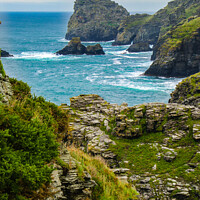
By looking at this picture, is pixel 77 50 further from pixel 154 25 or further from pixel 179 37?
pixel 154 25

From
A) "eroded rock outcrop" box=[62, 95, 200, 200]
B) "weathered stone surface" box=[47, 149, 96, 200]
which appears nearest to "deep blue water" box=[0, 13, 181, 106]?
"eroded rock outcrop" box=[62, 95, 200, 200]

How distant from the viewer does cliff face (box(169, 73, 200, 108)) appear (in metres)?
38.4

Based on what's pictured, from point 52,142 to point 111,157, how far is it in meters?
15.5

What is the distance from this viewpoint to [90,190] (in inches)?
373

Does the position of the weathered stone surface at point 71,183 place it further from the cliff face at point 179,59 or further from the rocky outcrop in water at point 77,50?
the rocky outcrop in water at point 77,50

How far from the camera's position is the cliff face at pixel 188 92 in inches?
1511

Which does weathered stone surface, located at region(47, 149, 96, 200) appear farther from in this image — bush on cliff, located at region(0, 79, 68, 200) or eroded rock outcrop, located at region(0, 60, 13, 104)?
eroded rock outcrop, located at region(0, 60, 13, 104)

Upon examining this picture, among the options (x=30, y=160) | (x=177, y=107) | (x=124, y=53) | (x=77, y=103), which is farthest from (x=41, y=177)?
(x=124, y=53)

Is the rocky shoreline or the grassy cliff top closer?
the rocky shoreline

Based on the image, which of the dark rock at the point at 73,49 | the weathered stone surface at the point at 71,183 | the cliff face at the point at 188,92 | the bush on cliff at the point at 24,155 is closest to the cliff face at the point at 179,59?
the cliff face at the point at 188,92

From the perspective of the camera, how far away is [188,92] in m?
41.9

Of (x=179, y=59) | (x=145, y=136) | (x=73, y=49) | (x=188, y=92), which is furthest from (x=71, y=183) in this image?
(x=73, y=49)

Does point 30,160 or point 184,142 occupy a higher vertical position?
point 30,160

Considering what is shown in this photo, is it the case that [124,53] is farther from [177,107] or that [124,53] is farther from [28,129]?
[28,129]
